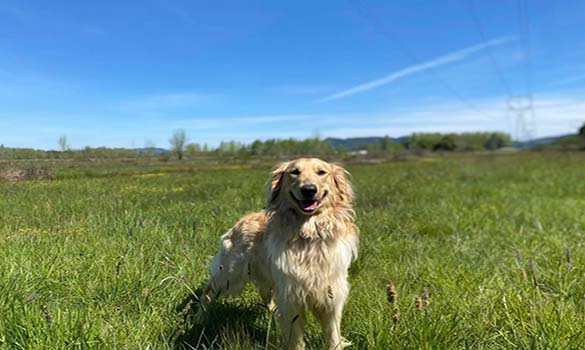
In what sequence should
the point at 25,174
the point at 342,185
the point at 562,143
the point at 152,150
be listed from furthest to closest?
the point at 562,143 < the point at 152,150 < the point at 25,174 < the point at 342,185

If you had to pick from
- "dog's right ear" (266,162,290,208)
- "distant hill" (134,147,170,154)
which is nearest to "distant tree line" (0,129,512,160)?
"distant hill" (134,147,170,154)

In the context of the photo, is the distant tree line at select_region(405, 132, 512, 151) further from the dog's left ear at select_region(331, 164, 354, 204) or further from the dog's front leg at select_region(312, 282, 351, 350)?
the dog's front leg at select_region(312, 282, 351, 350)

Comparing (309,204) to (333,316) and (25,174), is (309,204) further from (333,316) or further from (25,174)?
(25,174)

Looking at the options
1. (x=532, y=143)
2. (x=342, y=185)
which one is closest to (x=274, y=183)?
(x=342, y=185)

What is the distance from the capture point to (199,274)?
4414 millimetres

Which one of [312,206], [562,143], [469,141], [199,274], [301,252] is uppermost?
[469,141]

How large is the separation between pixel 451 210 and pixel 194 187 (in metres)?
6.94

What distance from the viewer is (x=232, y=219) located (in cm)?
673

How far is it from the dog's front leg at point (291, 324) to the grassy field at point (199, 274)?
0.15 metres

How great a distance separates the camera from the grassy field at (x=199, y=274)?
2688mm

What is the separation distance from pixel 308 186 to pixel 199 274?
2.09m

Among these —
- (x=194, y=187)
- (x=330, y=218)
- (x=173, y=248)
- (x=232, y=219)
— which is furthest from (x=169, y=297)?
(x=194, y=187)

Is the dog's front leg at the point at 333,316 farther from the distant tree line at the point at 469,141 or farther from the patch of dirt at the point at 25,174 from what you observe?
the distant tree line at the point at 469,141

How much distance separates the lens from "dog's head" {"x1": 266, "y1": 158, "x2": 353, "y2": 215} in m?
3.34
